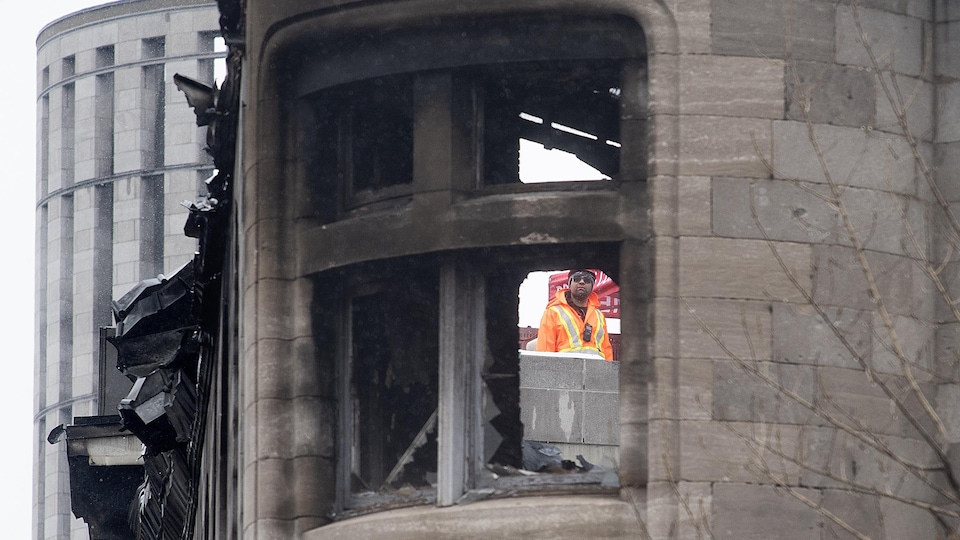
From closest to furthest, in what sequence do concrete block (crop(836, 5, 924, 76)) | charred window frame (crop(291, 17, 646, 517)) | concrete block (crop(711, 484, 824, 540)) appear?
concrete block (crop(711, 484, 824, 540))
concrete block (crop(836, 5, 924, 76))
charred window frame (crop(291, 17, 646, 517))

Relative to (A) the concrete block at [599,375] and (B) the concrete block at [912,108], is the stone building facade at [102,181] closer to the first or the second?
(A) the concrete block at [599,375]

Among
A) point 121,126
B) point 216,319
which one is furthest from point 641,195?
point 121,126

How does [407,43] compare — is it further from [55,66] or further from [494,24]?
[55,66]

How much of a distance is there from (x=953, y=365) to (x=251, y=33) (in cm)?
627

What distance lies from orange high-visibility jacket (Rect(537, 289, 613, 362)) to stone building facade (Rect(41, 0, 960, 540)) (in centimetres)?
788

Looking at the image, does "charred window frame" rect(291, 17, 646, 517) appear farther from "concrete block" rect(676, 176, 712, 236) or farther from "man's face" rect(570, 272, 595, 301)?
"man's face" rect(570, 272, 595, 301)

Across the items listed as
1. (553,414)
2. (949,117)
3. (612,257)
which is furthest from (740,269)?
(553,414)

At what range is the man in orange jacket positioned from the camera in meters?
26.8

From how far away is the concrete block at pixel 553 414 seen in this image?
85.9ft

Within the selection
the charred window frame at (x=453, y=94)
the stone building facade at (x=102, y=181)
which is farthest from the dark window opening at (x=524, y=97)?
the stone building facade at (x=102, y=181)

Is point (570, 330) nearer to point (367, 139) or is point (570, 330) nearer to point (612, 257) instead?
point (367, 139)

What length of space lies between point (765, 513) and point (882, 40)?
11.9 feet

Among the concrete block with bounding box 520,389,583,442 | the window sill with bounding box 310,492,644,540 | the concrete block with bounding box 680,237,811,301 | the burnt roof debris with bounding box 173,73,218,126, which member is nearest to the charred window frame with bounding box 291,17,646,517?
the window sill with bounding box 310,492,644,540

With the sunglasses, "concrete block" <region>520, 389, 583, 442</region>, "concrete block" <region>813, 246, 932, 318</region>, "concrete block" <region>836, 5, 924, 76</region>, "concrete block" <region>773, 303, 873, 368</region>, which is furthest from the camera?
"concrete block" <region>520, 389, 583, 442</region>
